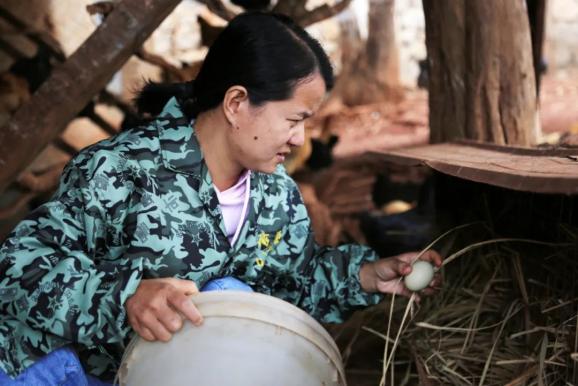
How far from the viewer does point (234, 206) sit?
204cm

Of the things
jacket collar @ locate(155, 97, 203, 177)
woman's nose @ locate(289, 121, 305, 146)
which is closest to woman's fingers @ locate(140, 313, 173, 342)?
jacket collar @ locate(155, 97, 203, 177)

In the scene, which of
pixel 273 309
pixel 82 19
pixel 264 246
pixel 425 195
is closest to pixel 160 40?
pixel 82 19

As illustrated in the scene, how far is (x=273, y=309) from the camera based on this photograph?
1.54m

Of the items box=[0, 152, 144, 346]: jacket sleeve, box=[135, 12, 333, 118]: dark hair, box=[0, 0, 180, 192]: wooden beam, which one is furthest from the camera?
box=[0, 0, 180, 192]: wooden beam

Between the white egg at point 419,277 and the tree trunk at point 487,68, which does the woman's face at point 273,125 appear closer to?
the white egg at point 419,277

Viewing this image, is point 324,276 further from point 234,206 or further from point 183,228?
point 183,228

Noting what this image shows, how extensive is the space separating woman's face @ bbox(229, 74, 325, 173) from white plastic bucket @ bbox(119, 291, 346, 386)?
0.47 meters

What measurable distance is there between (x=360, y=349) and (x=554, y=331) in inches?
32.2

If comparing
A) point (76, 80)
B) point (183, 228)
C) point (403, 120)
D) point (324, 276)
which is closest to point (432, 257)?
point (324, 276)

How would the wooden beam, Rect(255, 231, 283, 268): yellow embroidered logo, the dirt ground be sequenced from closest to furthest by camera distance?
Rect(255, 231, 283, 268): yellow embroidered logo → the wooden beam → the dirt ground

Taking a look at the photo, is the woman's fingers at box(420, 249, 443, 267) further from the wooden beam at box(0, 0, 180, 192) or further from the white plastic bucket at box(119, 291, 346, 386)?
the wooden beam at box(0, 0, 180, 192)

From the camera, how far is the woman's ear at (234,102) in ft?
6.13

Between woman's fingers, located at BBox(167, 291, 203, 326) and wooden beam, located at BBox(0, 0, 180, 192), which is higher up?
wooden beam, located at BBox(0, 0, 180, 192)

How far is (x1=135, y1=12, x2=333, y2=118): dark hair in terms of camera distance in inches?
73.1
